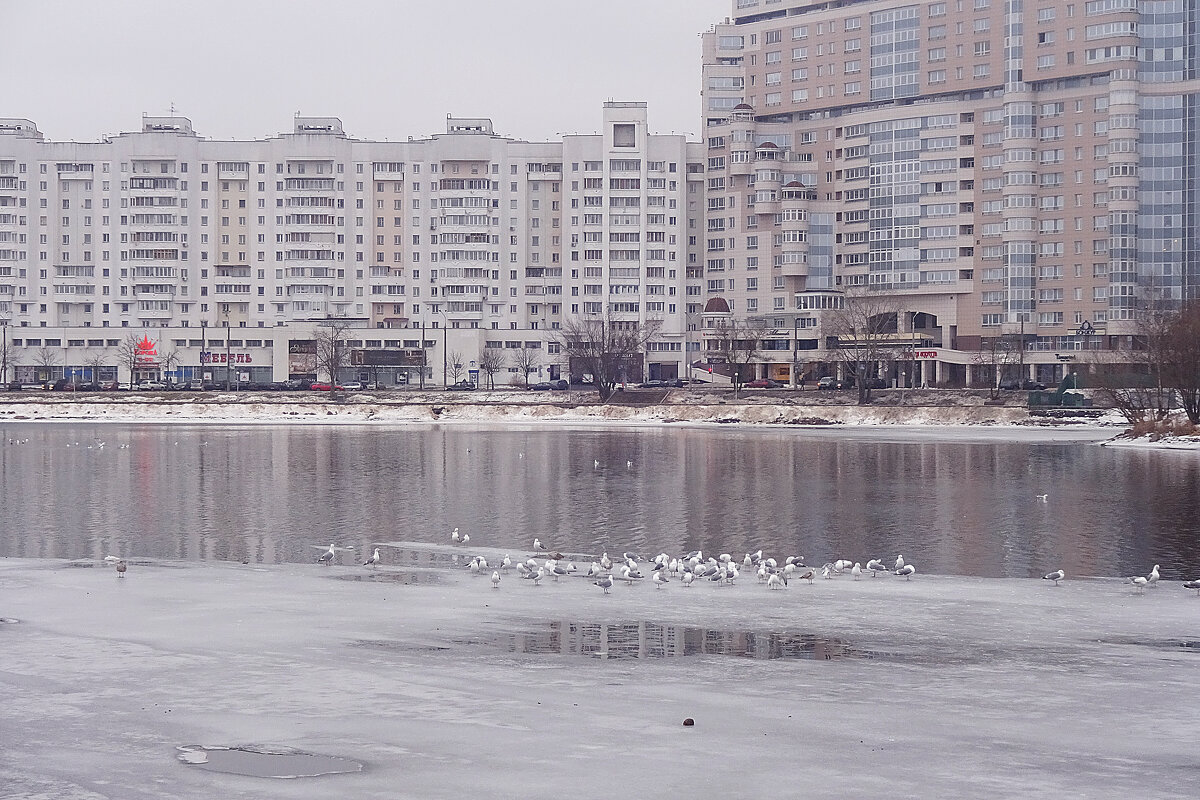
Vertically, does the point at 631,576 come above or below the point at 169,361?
below

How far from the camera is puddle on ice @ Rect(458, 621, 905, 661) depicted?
1739cm

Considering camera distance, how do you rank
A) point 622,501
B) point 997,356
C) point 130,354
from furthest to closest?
point 130,354
point 997,356
point 622,501

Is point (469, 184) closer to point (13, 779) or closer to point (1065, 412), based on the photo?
point (1065, 412)

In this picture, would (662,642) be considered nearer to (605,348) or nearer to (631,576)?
(631,576)

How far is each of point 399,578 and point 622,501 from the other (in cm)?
1574

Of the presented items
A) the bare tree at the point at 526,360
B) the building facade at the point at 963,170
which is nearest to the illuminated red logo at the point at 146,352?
the bare tree at the point at 526,360

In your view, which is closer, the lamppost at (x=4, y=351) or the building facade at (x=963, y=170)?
the building facade at (x=963, y=170)

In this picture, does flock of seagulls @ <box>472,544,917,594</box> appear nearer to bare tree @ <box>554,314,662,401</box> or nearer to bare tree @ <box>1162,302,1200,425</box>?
bare tree @ <box>1162,302,1200,425</box>

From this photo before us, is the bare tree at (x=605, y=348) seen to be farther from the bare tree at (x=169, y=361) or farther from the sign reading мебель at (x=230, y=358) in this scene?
the bare tree at (x=169, y=361)

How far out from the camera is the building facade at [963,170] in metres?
144

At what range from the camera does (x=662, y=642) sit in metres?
18.3

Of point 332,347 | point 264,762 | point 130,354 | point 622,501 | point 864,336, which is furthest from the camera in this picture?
point 130,354

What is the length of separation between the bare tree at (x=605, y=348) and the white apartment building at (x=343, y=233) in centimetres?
626

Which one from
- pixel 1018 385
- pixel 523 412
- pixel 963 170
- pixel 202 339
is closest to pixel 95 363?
pixel 202 339
